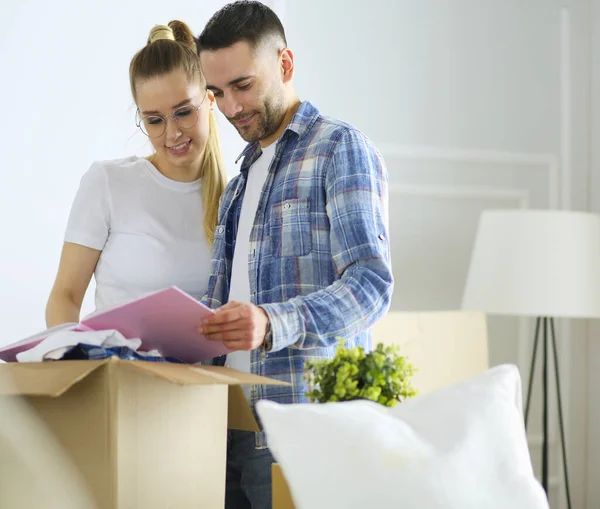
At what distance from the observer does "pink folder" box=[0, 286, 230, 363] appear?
1.08m

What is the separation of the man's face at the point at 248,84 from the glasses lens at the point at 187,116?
20 centimetres

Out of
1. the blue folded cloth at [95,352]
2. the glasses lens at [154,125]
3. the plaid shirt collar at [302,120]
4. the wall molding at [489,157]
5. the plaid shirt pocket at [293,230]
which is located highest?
the wall molding at [489,157]

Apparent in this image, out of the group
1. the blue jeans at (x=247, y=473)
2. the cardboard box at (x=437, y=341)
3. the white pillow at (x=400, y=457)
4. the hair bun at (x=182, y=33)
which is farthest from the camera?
the cardboard box at (x=437, y=341)

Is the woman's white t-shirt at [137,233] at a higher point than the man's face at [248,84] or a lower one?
lower

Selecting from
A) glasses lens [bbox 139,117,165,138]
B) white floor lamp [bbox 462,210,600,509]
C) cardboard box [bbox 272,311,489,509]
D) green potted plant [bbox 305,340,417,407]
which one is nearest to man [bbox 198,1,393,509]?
green potted plant [bbox 305,340,417,407]

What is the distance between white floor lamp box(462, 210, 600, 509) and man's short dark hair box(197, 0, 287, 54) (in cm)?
125

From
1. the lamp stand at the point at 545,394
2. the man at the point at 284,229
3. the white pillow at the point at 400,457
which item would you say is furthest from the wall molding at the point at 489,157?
the white pillow at the point at 400,457

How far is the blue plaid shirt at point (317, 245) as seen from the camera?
134 cm

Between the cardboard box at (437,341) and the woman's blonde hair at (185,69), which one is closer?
the woman's blonde hair at (185,69)

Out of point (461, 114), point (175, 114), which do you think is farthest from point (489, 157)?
point (175, 114)

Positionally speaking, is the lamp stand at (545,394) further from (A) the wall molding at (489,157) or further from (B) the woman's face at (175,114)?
(B) the woman's face at (175,114)

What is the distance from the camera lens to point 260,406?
98 cm

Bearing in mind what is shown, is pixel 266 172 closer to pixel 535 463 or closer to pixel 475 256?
pixel 475 256

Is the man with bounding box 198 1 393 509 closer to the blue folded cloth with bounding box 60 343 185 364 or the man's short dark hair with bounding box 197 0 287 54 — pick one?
the man's short dark hair with bounding box 197 0 287 54
